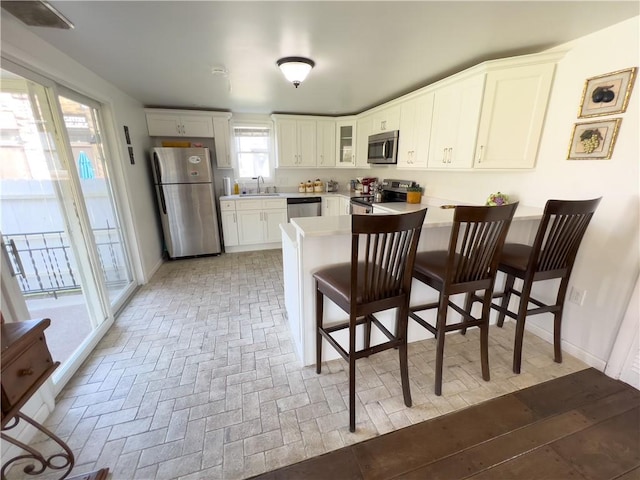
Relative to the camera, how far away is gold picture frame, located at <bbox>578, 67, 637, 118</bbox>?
1690mm

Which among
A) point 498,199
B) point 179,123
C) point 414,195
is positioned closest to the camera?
point 498,199

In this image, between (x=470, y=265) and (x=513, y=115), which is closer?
(x=470, y=265)

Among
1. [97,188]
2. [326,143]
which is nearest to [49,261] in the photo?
[97,188]

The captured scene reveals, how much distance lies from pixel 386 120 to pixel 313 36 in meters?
2.08

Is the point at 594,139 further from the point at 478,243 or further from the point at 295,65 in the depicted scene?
the point at 295,65

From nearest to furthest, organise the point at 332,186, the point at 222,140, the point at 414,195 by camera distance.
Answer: the point at 414,195 < the point at 222,140 < the point at 332,186

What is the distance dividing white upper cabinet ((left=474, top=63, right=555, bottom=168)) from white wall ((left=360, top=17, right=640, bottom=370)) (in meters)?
0.08

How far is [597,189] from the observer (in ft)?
6.15

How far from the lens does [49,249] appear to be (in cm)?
210

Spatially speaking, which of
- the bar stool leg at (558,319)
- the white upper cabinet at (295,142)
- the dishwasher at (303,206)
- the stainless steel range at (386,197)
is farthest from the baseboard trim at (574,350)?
the white upper cabinet at (295,142)

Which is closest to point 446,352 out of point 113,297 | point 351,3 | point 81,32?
point 351,3

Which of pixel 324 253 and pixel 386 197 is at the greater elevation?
pixel 386 197

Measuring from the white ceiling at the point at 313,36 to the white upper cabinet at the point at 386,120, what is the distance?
1.85 feet

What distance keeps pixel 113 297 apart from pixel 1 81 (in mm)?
1932
